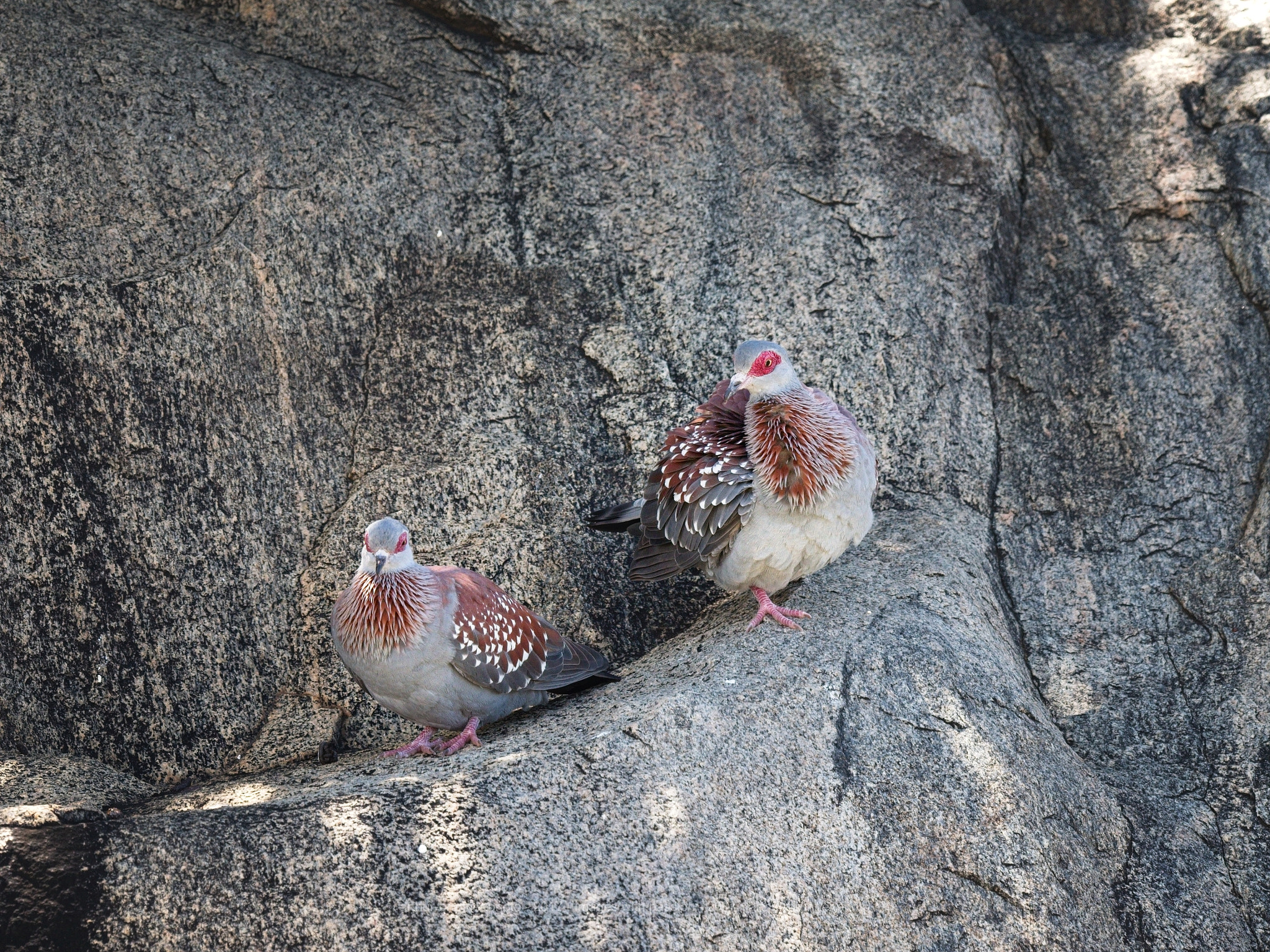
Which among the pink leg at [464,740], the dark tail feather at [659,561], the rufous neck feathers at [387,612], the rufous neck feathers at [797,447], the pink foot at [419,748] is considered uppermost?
the rufous neck feathers at [797,447]

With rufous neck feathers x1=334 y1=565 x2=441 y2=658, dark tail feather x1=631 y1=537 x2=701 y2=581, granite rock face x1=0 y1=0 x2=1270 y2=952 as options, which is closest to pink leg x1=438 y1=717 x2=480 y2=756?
granite rock face x1=0 y1=0 x2=1270 y2=952

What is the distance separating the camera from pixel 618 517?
4281 mm

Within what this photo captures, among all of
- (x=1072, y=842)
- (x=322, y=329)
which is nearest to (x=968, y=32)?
(x=322, y=329)

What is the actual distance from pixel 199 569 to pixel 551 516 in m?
1.30

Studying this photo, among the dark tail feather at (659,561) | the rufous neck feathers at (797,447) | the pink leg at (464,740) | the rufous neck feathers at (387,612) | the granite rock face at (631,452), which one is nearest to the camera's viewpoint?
the granite rock face at (631,452)

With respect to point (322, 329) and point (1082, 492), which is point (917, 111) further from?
point (322, 329)

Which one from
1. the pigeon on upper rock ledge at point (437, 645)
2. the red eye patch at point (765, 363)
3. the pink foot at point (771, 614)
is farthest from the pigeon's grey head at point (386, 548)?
the red eye patch at point (765, 363)

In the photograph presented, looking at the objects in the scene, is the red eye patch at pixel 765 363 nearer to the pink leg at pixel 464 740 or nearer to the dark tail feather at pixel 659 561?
the dark tail feather at pixel 659 561

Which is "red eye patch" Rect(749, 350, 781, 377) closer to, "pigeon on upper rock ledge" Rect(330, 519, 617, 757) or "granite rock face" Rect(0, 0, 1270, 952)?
"granite rock face" Rect(0, 0, 1270, 952)

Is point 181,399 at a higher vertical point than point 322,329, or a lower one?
lower

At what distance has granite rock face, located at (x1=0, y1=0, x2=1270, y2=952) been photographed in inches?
121

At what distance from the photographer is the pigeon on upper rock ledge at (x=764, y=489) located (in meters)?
3.75

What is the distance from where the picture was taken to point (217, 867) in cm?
279

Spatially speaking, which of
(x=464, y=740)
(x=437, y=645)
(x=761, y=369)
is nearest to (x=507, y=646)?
(x=437, y=645)
